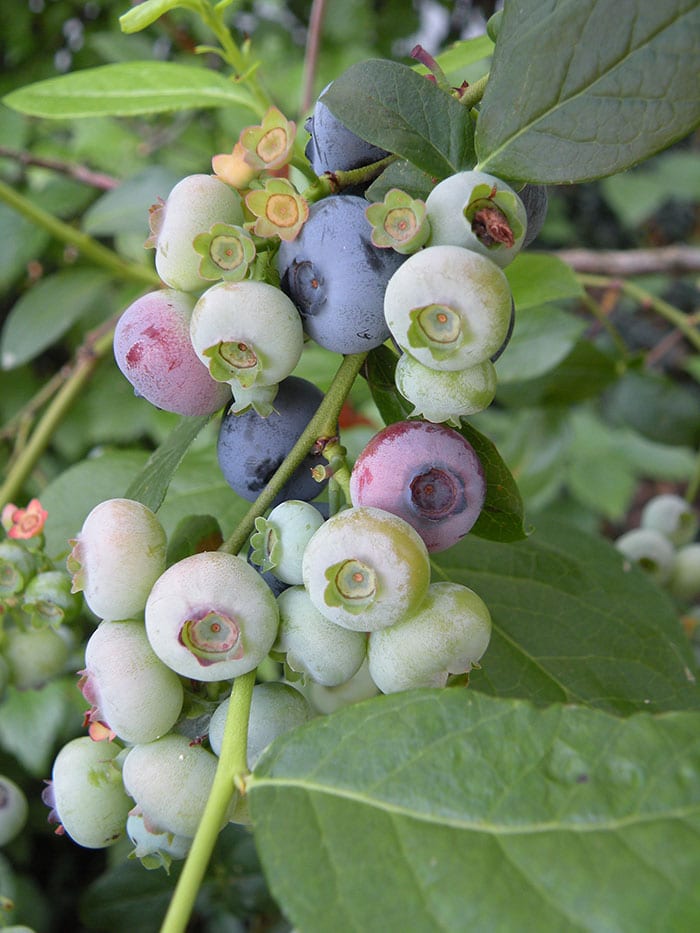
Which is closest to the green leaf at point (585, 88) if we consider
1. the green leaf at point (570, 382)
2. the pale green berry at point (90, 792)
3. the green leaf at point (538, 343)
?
the pale green berry at point (90, 792)

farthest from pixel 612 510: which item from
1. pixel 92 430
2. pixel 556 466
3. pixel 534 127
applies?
pixel 534 127

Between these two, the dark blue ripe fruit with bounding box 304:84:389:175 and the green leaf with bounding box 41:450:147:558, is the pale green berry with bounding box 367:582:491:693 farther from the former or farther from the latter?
the green leaf with bounding box 41:450:147:558

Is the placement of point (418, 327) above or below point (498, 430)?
above

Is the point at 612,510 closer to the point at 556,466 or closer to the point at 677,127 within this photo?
the point at 556,466

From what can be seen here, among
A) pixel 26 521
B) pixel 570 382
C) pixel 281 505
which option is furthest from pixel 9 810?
pixel 570 382

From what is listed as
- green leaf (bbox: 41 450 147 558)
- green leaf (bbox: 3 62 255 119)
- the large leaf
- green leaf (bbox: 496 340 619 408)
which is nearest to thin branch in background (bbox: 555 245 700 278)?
green leaf (bbox: 496 340 619 408)

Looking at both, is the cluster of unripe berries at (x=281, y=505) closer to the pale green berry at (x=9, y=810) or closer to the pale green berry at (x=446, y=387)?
the pale green berry at (x=446, y=387)

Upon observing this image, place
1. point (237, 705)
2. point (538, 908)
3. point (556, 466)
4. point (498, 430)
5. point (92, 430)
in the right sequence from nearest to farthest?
point (538, 908)
point (237, 705)
point (556, 466)
point (92, 430)
point (498, 430)
